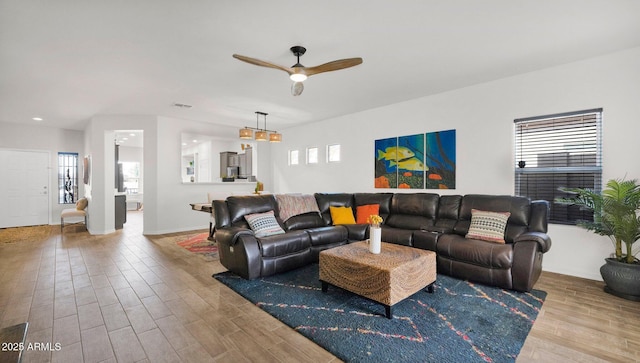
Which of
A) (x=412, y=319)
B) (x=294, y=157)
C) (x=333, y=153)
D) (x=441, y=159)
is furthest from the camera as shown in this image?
(x=294, y=157)

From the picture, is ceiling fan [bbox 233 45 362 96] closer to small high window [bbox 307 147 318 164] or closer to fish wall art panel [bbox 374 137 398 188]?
→ fish wall art panel [bbox 374 137 398 188]

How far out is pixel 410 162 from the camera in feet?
16.3

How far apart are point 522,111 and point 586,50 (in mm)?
884

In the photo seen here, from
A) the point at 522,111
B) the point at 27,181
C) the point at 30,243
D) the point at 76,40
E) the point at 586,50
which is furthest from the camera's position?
the point at 27,181

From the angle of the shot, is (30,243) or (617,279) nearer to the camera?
(617,279)

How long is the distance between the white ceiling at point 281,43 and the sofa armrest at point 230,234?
79.3 inches

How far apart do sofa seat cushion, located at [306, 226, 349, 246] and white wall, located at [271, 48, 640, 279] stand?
169 cm

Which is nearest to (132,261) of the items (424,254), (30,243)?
(30,243)

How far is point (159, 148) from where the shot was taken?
6.04 m

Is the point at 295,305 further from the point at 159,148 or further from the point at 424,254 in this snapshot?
the point at 159,148

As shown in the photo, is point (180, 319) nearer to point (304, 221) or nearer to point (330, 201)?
point (304, 221)

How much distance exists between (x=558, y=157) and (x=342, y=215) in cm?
301

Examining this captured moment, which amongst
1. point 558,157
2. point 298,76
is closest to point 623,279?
point 558,157

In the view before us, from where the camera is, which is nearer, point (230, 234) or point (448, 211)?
point (230, 234)
